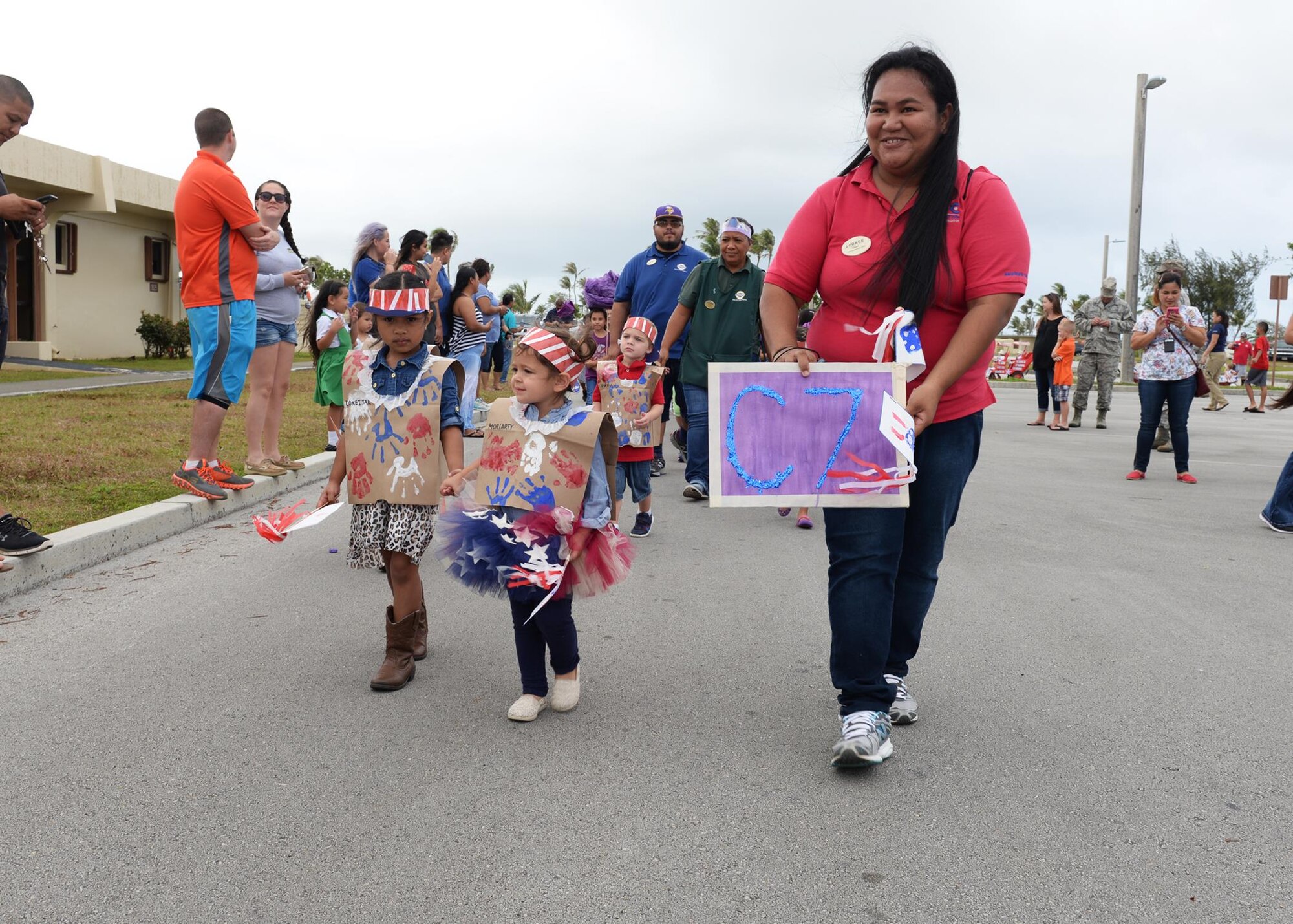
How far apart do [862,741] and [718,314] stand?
504 cm

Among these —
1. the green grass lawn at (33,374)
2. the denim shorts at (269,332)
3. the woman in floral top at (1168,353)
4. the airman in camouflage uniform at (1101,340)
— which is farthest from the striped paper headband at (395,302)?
the green grass lawn at (33,374)

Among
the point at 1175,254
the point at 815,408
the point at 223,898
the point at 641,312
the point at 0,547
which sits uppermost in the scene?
the point at 1175,254

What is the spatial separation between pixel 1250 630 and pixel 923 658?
1.69 m

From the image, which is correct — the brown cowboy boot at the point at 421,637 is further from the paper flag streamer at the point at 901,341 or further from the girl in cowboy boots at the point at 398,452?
the paper flag streamer at the point at 901,341

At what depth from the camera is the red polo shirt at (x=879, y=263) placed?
3.27 metres

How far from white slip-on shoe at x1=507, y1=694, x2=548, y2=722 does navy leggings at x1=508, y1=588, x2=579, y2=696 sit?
4 cm

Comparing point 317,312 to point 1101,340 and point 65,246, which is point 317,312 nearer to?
point 1101,340

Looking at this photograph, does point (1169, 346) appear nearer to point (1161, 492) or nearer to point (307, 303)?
point (1161, 492)

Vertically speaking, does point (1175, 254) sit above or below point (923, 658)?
above

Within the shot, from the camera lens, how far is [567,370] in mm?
3924

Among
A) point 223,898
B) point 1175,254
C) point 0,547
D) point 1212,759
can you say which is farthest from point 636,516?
point 1175,254

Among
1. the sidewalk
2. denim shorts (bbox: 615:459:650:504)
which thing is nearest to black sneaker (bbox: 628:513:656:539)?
denim shorts (bbox: 615:459:650:504)

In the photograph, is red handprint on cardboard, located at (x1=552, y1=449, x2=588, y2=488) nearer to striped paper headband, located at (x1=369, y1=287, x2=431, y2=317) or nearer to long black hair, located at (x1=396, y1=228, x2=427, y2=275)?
striped paper headband, located at (x1=369, y1=287, x2=431, y2=317)

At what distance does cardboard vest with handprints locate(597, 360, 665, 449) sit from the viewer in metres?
7.17
